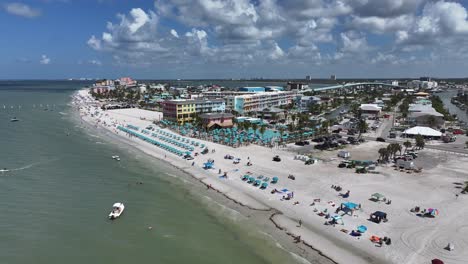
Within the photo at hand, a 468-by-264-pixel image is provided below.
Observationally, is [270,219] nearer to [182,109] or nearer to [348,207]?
[348,207]

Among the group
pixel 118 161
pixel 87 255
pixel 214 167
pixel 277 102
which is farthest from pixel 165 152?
pixel 277 102

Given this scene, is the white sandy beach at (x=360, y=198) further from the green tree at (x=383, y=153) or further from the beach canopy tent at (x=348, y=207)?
the green tree at (x=383, y=153)

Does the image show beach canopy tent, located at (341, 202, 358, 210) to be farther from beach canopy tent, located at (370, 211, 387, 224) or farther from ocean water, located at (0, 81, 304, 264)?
ocean water, located at (0, 81, 304, 264)

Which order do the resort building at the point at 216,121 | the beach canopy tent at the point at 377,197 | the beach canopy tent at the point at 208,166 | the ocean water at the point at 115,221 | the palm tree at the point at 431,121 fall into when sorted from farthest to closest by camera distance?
the palm tree at the point at 431,121 → the resort building at the point at 216,121 → the beach canopy tent at the point at 208,166 → the beach canopy tent at the point at 377,197 → the ocean water at the point at 115,221

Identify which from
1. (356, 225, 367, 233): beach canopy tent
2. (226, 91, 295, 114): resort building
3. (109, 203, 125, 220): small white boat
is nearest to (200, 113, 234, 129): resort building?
(226, 91, 295, 114): resort building

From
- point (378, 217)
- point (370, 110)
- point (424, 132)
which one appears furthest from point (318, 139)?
point (370, 110)

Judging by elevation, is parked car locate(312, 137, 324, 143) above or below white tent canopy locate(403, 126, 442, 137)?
below

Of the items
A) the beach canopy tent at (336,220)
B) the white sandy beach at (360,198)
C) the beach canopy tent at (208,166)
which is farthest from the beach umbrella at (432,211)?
the beach canopy tent at (208,166)
